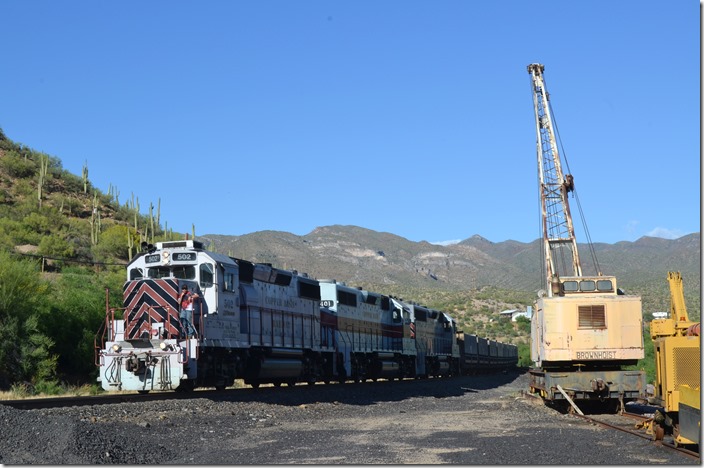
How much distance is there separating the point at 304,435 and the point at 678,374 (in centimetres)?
666

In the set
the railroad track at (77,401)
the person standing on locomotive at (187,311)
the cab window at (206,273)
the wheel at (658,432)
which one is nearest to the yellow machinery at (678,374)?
the wheel at (658,432)

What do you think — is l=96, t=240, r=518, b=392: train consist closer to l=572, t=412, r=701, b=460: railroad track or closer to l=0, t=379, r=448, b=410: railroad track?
l=0, t=379, r=448, b=410: railroad track

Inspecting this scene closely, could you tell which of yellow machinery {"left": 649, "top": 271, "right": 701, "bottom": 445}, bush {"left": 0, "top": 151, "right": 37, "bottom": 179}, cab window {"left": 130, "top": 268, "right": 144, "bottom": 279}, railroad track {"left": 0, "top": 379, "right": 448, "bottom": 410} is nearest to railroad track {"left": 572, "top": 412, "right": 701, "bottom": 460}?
yellow machinery {"left": 649, "top": 271, "right": 701, "bottom": 445}

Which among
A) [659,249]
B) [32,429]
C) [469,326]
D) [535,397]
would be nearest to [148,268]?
[32,429]

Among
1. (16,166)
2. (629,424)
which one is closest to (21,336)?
(629,424)

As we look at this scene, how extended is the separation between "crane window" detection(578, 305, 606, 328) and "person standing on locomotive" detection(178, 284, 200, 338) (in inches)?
364

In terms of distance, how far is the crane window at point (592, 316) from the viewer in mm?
19734

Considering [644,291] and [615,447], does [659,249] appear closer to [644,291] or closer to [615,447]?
[644,291]

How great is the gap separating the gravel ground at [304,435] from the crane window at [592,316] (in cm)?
224

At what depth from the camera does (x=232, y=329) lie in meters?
22.4

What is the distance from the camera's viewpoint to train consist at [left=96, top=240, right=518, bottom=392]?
19297 millimetres

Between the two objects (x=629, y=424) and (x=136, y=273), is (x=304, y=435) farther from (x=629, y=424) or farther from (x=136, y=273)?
(x=136, y=273)

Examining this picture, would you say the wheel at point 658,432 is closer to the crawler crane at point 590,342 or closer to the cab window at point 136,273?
the crawler crane at point 590,342

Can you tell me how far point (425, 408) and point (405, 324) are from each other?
59.7ft
